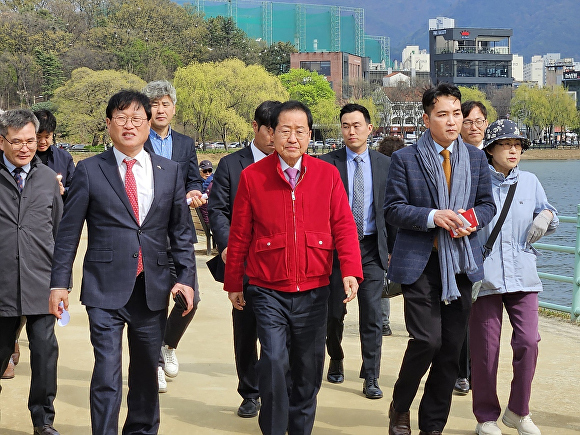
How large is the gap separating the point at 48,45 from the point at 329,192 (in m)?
87.8

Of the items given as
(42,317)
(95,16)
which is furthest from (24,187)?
(95,16)

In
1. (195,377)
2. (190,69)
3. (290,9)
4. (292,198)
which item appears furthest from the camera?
(290,9)

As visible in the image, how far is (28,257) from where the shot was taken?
16.7ft

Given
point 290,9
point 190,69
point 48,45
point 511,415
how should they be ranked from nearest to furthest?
point 511,415
point 190,69
point 48,45
point 290,9

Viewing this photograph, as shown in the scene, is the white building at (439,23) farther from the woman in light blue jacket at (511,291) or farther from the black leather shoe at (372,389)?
the woman in light blue jacket at (511,291)

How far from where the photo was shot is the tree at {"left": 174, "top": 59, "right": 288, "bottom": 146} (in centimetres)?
6769

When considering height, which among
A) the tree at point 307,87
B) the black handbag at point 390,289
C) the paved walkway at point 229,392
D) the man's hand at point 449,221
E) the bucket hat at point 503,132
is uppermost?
the tree at point 307,87

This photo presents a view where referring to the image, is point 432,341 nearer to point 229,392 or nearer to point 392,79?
point 229,392

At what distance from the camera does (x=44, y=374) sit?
4891mm

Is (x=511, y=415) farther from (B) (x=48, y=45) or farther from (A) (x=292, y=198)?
(B) (x=48, y=45)

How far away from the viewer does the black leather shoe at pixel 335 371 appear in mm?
6238

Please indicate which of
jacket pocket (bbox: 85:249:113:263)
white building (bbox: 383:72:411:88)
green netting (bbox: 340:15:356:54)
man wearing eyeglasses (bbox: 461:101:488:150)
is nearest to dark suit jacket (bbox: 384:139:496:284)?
man wearing eyeglasses (bbox: 461:101:488:150)

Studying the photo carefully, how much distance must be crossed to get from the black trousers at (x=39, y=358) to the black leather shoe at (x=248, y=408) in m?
1.19

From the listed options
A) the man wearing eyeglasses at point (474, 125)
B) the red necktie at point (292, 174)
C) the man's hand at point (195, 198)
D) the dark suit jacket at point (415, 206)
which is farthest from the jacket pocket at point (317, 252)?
the man wearing eyeglasses at point (474, 125)
